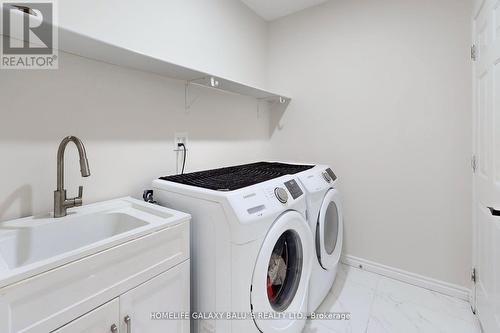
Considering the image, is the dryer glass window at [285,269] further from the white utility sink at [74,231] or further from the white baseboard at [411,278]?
the white baseboard at [411,278]

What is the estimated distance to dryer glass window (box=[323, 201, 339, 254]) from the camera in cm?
185

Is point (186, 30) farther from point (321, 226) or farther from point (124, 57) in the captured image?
point (321, 226)

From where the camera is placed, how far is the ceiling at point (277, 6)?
7.48 feet

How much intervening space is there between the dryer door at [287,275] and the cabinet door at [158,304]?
0.37 meters

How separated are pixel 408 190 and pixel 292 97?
141 centimetres

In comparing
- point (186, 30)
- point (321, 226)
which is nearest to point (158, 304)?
point (321, 226)

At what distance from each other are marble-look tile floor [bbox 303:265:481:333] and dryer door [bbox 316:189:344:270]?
0.31 metres

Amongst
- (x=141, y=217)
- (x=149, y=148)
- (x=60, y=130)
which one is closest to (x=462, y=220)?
(x=141, y=217)

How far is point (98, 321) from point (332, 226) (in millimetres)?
1632

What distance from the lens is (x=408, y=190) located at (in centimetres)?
195

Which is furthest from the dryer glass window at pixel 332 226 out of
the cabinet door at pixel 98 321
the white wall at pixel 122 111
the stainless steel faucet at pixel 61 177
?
the stainless steel faucet at pixel 61 177

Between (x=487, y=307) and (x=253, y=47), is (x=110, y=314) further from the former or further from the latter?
A: (x=253, y=47)

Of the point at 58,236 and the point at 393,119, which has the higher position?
the point at 393,119

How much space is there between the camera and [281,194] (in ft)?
4.14
